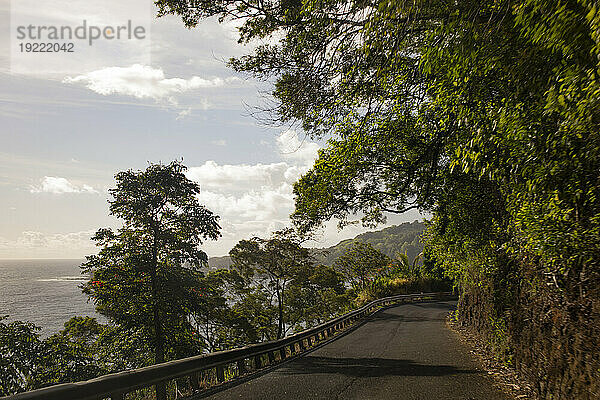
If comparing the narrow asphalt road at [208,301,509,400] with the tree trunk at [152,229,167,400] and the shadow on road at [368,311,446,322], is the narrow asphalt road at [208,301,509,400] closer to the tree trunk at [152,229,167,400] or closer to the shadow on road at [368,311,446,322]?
the shadow on road at [368,311,446,322]

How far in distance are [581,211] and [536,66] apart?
2070 mm

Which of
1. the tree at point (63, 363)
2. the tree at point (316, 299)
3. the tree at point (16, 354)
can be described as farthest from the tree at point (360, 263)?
the tree at point (16, 354)

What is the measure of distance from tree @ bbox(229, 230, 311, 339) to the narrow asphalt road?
15.4 meters

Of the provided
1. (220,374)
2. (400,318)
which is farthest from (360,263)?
(220,374)

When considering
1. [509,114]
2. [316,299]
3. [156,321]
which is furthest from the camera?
[316,299]

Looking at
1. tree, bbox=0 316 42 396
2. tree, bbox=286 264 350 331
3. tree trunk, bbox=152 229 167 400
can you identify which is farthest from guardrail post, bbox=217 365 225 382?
tree, bbox=286 264 350 331

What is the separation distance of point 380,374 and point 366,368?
2.50 feet

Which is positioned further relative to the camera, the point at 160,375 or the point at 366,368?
the point at 366,368

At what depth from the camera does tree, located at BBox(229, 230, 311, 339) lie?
31.2 m

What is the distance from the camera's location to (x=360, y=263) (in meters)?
45.0

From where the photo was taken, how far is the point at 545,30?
14.5 ft

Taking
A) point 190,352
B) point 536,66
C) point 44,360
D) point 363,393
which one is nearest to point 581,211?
point 536,66

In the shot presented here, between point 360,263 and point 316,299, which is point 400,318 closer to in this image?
point 316,299

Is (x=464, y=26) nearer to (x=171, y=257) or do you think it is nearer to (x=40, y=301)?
(x=171, y=257)
